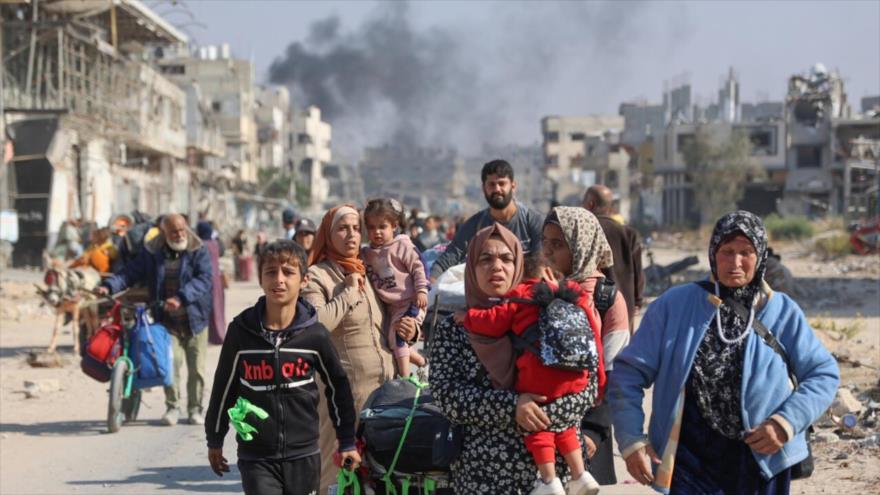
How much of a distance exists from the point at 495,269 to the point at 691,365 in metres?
0.69

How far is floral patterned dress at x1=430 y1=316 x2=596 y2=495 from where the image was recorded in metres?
4.07

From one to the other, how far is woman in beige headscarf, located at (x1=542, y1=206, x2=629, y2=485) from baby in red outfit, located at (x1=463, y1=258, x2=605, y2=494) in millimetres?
563

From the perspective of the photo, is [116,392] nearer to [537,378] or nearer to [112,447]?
[112,447]

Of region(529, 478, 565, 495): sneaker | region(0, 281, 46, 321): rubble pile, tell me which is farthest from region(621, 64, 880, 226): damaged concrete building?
region(529, 478, 565, 495): sneaker

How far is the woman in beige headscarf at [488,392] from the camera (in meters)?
4.05

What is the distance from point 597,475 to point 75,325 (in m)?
12.6

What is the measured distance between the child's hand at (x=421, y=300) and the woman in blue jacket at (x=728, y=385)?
2523 mm

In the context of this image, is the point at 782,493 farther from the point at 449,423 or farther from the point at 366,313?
the point at 366,313

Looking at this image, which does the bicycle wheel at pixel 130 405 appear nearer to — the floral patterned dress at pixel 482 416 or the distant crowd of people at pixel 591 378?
the distant crowd of people at pixel 591 378

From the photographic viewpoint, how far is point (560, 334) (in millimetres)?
3947

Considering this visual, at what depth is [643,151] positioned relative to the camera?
317ft

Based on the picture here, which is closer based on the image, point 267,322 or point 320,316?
point 267,322

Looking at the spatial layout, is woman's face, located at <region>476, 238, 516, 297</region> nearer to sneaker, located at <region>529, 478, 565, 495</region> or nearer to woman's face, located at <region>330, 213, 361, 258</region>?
sneaker, located at <region>529, 478, 565, 495</region>

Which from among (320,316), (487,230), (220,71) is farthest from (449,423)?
(220,71)
